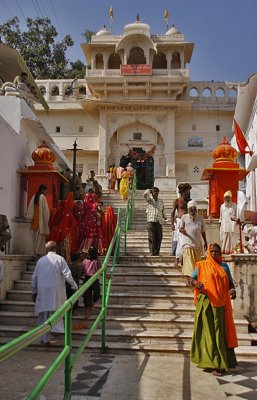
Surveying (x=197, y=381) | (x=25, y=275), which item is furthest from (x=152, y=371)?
(x=25, y=275)

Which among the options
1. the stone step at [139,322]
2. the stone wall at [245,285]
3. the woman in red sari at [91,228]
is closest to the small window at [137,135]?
the woman in red sari at [91,228]

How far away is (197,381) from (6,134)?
6.84 metres

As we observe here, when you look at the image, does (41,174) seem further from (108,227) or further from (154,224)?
(154,224)

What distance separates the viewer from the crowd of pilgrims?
881 centimetres

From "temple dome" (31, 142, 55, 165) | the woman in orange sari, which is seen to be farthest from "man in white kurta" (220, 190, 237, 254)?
"temple dome" (31, 142, 55, 165)

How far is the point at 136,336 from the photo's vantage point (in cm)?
641

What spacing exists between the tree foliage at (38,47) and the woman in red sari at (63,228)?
30.5m

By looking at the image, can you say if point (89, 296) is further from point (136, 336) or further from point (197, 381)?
point (197, 381)

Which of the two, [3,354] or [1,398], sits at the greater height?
[3,354]

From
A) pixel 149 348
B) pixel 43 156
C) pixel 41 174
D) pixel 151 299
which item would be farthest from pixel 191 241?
pixel 43 156

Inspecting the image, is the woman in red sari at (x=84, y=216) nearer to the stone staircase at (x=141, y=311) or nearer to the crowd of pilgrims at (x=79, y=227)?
the crowd of pilgrims at (x=79, y=227)

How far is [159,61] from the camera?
95.2 feet

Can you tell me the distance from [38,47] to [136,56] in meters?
12.8

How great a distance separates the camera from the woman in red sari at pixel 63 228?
8.66 m
